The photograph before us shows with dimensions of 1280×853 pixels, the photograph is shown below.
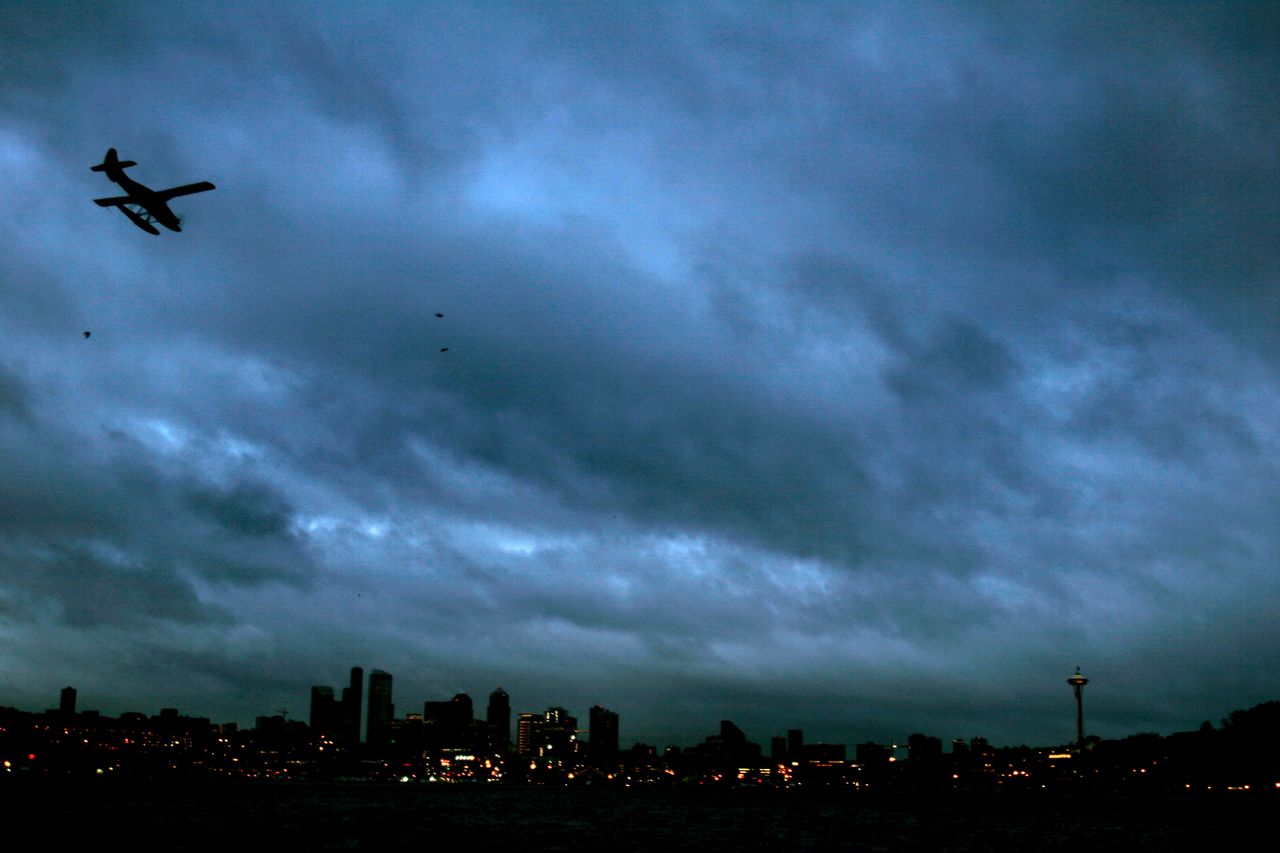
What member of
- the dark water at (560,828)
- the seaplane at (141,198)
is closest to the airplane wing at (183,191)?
the seaplane at (141,198)

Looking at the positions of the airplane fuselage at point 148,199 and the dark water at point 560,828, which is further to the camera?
the dark water at point 560,828

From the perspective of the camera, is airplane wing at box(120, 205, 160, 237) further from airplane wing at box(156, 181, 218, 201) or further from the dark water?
the dark water

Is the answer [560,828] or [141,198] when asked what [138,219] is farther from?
[560,828]

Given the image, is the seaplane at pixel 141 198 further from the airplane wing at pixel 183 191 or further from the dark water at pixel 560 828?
the dark water at pixel 560 828

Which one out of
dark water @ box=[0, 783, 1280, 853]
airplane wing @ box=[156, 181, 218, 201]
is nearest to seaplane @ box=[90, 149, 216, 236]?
airplane wing @ box=[156, 181, 218, 201]

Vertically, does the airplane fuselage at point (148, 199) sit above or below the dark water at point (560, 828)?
above

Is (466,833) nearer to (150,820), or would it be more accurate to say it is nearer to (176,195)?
(150,820)

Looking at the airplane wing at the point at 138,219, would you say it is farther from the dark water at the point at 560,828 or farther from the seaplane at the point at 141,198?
the dark water at the point at 560,828

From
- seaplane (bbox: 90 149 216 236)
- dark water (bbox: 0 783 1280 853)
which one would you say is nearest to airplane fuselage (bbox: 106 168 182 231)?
seaplane (bbox: 90 149 216 236)

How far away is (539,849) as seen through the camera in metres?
84.0

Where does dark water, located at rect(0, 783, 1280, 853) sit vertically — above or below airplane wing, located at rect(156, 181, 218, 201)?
below

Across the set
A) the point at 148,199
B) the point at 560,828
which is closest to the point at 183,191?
the point at 148,199

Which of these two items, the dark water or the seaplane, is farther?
the dark water

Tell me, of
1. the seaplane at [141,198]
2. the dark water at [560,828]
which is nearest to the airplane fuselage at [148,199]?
the seaplane at [141,198]
